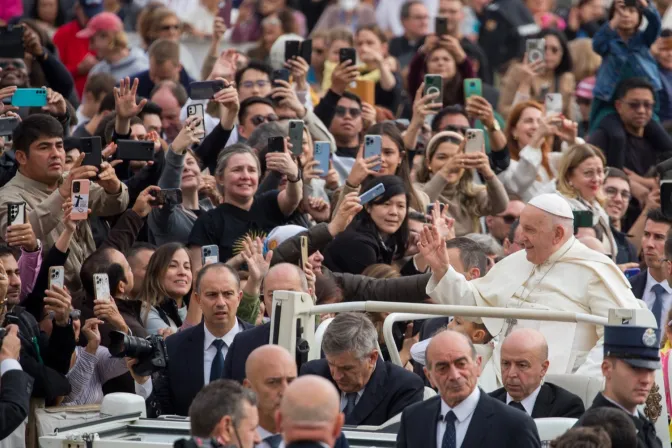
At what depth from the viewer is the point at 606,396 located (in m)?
7.39

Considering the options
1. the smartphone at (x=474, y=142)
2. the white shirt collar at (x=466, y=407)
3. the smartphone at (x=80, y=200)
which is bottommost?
the white shirt collar at (x=466, y=407)

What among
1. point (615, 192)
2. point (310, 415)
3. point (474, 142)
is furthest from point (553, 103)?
point (310, 415)

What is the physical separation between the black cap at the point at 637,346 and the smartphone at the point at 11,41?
233 inches

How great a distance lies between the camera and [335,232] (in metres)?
10.4

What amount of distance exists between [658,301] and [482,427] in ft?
12.7

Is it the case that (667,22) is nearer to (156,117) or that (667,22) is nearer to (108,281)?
(156,117)

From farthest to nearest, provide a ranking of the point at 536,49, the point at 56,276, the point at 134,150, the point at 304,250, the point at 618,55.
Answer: the point at 618,55, the point at 536,49, the point at 134,150, the point at 304,250, the point at 56,276

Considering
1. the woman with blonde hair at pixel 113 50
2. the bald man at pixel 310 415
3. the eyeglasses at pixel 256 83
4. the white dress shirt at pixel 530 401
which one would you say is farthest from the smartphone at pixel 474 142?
the bald man at pixel 310 415

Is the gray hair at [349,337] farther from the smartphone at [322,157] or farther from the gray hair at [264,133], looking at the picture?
the gray hair at [264,133]

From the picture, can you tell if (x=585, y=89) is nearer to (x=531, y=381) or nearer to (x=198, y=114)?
(x=198, y=114)

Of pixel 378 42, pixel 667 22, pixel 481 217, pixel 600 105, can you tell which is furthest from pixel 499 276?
pixel 667 22

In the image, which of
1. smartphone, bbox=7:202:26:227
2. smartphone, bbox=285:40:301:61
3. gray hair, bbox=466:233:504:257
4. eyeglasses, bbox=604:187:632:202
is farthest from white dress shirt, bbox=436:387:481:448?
smartphone, bbox=285:40:301:61

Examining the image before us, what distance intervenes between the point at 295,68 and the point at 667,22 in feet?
22.1

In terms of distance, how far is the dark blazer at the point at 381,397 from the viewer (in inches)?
326
